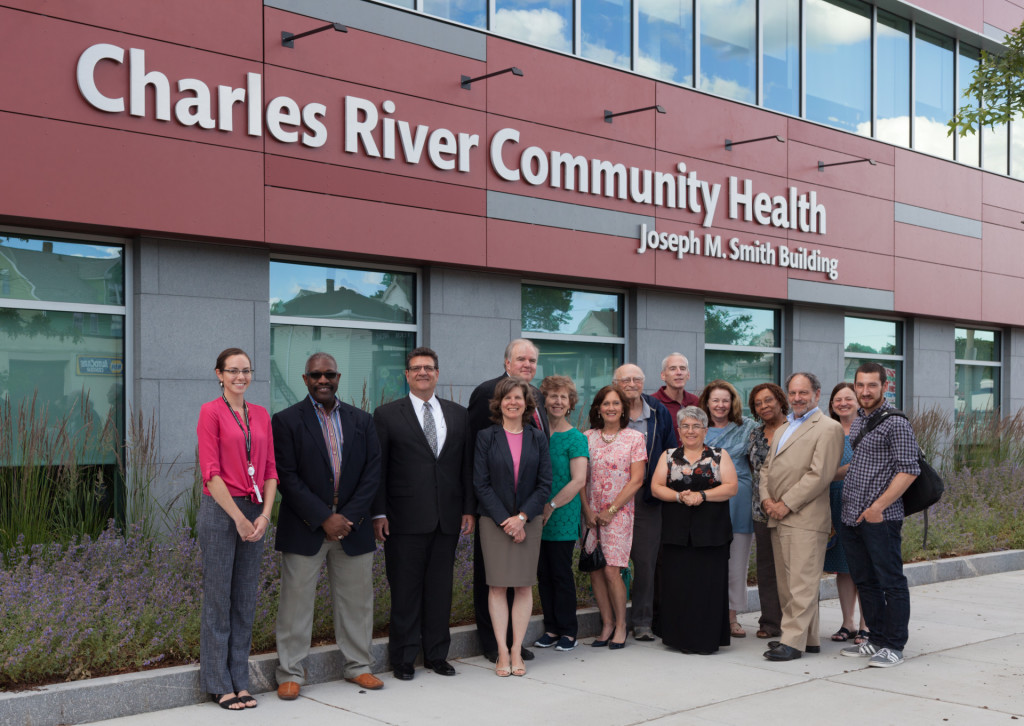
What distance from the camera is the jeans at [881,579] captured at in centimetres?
706

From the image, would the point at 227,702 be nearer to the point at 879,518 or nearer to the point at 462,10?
the point at 879,518

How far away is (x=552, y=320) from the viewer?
12719mm

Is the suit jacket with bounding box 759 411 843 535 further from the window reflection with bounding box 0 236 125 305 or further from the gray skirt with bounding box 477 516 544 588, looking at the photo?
the window reflection with bounding box 0 236 125 305

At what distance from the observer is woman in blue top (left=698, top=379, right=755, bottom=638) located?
7.79 metres

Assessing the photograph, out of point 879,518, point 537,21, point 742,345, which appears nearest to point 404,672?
point 879,518

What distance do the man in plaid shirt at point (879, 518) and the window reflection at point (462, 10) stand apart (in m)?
6.40

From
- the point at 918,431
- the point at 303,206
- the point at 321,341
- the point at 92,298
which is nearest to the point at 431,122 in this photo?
the point at 303,206

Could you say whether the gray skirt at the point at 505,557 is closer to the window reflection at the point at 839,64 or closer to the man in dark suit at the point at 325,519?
the man in dark suit at the point at 325,519

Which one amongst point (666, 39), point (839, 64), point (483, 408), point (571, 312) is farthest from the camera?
point (839, 64)

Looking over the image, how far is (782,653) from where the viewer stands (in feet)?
23.6

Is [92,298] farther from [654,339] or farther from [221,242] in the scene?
[654,339]

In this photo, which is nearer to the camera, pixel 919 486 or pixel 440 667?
pixel 440 667

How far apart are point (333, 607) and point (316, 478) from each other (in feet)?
2.99

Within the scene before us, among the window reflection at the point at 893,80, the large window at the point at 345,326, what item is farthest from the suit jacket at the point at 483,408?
the window reflection at the point at 893,80
